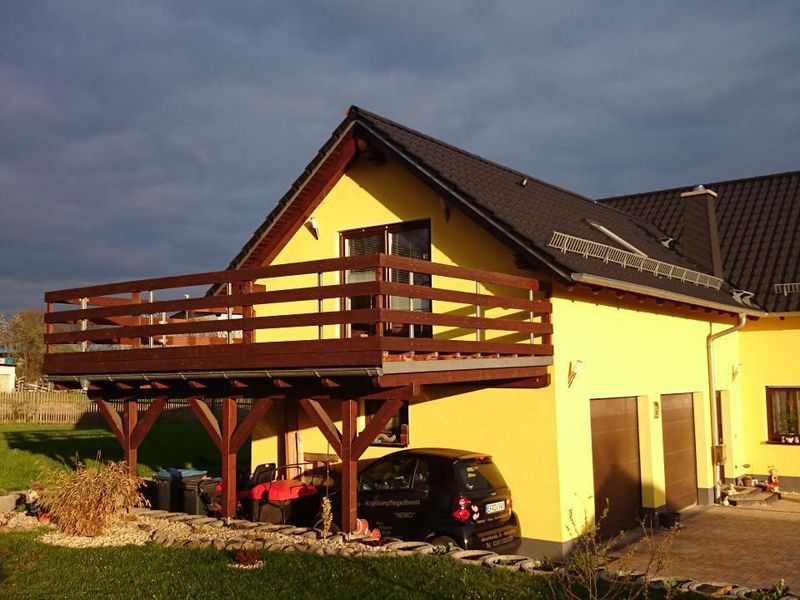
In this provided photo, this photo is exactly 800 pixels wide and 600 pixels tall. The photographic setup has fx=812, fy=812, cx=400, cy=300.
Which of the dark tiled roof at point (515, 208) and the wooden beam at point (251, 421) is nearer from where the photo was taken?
the wooden beam at point (251, 421)

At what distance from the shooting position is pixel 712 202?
20422mm

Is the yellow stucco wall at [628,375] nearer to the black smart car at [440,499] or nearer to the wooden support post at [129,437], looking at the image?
the black smart car at [440,499]

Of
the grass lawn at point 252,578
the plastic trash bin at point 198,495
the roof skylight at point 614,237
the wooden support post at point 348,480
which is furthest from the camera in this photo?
the roof skylight at point 614,237

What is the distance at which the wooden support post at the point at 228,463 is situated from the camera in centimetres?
→ 1186

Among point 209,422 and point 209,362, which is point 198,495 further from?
point 209,362

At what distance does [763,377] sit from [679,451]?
3.69m

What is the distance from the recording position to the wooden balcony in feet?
31.3

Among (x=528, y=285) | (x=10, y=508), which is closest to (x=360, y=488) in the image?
(x=528, y=285)

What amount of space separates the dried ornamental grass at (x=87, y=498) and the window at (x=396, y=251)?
15.5 ft

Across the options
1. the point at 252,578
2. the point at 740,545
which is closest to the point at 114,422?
the point at 252,578

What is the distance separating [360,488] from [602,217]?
982cm

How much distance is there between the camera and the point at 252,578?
28.0 ft

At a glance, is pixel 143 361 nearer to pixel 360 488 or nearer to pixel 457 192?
pixel 360 488

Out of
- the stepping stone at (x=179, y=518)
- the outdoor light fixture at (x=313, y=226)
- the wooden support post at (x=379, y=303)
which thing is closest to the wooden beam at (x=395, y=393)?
the wooden support post at (x=379, y=303)
